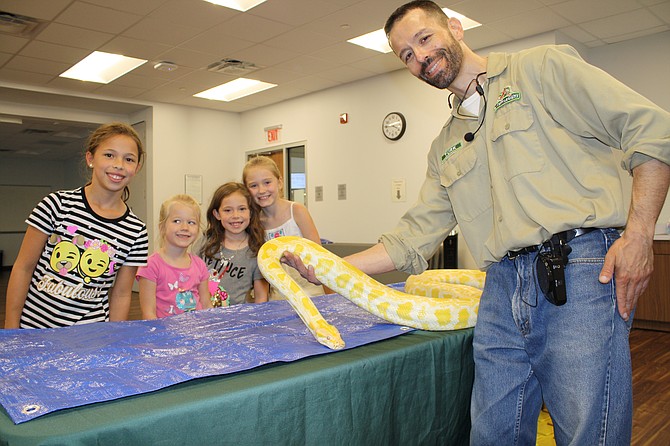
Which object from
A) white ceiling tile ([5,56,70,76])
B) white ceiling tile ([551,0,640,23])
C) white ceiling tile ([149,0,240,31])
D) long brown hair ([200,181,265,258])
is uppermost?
white ceiling tile ([149,0,240,31])

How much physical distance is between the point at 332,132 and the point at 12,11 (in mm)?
4409

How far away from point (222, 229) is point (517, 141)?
6.61 feet

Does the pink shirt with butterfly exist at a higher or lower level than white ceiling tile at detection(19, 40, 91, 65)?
lower

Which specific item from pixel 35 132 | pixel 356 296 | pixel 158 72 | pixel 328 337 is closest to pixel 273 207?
pixel 356 296

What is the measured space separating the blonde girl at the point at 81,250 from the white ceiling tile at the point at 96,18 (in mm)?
3201

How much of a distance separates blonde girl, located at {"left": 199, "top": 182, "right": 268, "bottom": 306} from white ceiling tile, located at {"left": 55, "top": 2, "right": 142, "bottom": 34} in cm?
294

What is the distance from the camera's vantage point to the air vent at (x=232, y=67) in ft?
21.5

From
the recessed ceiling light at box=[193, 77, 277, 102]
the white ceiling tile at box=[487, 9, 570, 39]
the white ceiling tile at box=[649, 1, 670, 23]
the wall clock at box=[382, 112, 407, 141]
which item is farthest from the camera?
the recessed ceiling light at box=[193, 77, 277, 102]

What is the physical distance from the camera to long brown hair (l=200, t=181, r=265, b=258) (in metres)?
3.00

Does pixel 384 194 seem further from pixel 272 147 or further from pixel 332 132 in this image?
pixel 272 147

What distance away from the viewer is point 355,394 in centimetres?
139

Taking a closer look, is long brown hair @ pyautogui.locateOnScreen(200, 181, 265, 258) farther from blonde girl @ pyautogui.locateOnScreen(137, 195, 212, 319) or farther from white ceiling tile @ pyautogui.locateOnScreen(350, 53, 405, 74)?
white ceiling tile @ pyautogui.locateOnScreen(350, 53, 405, 74)

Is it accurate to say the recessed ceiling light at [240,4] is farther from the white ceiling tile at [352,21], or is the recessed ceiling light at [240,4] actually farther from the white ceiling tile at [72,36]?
the white ceiling tile at [72,36]

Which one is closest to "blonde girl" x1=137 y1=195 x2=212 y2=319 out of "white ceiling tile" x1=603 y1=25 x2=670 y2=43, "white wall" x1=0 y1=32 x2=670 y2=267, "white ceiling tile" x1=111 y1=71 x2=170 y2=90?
"white wall" x1=0 y1=32 x2=670 y2=267
